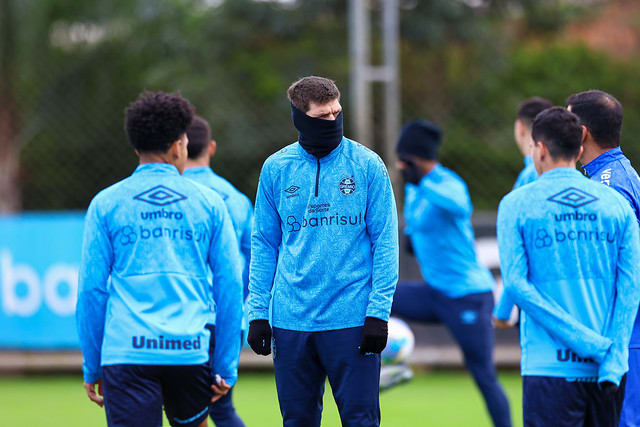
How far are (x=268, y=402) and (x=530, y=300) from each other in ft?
17.2

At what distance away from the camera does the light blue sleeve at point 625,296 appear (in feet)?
13.2

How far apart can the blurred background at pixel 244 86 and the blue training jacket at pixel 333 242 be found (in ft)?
19.6

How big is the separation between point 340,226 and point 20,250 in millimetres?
7241

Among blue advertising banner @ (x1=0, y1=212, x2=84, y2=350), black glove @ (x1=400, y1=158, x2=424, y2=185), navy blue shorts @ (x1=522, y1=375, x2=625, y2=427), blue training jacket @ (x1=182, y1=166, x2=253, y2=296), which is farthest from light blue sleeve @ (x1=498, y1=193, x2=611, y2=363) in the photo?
blue advertising banner @ (x1=0, y1=212, x2=84, y2=350)

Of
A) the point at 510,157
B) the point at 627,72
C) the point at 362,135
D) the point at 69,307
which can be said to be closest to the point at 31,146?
the point at 69,307

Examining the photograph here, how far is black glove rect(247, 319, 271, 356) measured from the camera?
4.23 metres

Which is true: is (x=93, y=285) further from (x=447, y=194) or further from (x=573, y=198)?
(x=447, y=194)

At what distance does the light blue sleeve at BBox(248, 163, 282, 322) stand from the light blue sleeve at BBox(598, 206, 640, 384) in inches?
60.6

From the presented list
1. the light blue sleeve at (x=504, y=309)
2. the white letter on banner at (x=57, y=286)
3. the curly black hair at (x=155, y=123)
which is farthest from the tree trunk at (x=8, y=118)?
the light blue sleeve at (x=504, y=309)

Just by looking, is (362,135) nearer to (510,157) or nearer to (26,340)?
(510,157)

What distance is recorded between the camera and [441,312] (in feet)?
23.2

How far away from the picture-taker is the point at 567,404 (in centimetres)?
397

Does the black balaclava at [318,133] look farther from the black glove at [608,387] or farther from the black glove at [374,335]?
the black glove at [608,387]

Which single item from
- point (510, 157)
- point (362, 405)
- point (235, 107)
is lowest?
point (362, 405)
